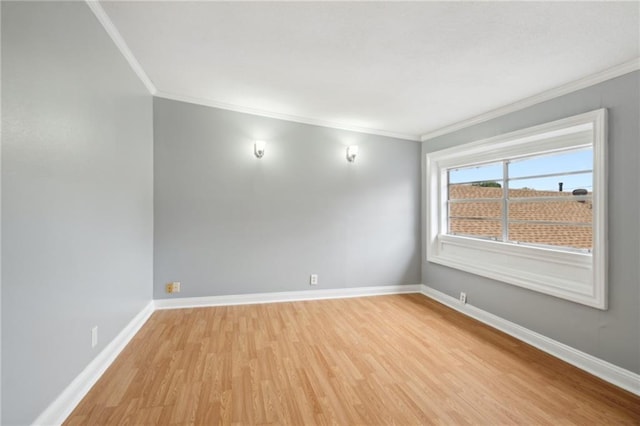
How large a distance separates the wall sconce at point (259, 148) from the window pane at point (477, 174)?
2.71m

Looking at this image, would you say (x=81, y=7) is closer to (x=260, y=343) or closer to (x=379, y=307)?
(x=260, y=343)

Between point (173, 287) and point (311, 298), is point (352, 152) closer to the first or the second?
point (311, 298)

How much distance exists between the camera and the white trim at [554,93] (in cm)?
217

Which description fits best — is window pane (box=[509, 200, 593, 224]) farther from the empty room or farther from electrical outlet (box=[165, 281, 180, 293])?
electrical outlet (box=[165, 281, 180, 293])

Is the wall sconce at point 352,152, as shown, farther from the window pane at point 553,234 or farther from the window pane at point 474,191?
the window pane at point 553,234

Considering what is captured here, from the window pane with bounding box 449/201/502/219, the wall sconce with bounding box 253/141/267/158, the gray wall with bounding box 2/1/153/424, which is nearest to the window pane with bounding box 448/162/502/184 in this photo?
the window pane with bounding box 449/201/502/219

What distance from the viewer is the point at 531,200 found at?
3084mm

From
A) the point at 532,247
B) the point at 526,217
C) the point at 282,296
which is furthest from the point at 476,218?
the point at 282,296

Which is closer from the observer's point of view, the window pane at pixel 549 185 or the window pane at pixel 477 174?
the window pane at pixel 549 185

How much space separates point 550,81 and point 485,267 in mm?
1971

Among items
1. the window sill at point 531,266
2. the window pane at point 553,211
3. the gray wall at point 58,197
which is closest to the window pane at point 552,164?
the window pane at point 553,211

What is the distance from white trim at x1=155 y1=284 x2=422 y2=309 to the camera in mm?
3735

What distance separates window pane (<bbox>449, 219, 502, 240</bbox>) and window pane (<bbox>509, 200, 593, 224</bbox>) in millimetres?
235

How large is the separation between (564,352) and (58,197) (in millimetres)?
3989
